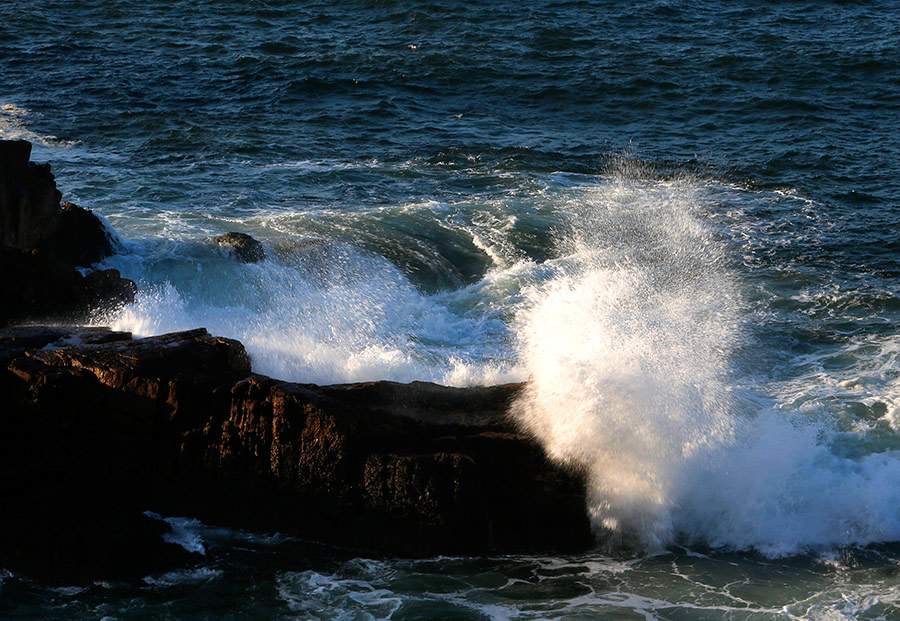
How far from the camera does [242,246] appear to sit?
46.3 ft

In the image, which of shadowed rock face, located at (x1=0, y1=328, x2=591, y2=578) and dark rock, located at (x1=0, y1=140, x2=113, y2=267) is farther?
dark rock, located at (x1=0, y1=140, x2=113, y2=267)

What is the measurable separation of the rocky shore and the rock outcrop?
1.99 m

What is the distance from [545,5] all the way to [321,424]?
2253 cm

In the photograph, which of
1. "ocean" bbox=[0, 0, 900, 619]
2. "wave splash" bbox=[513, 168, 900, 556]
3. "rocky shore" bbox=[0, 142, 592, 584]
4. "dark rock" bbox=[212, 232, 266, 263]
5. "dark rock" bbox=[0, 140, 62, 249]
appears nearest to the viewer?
"rocky shore" bbox=[0, 142, 592, 584]

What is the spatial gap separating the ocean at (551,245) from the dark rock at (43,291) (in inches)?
14.1

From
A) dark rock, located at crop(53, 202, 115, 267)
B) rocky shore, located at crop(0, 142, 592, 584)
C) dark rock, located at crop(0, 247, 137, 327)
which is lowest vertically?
rocky shore, located at crop(0, 142, 592, 584)

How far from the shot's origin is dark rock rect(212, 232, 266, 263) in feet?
46.0

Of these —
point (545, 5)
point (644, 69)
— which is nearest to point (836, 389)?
point (644, 69)

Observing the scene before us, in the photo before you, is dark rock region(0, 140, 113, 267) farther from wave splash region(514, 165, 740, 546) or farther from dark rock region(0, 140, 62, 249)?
wave splash region(514, 165, 740, 546)

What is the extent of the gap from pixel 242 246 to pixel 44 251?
3.59 meters

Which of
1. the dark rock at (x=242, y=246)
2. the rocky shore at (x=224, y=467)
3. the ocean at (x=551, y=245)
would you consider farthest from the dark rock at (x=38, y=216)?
the rocky shore at (x=224, y=467)

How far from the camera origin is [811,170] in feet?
61.7

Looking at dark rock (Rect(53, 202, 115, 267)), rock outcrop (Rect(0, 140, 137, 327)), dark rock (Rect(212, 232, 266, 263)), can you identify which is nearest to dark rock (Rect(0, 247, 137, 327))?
rock outcrop (Rect(0, 140, 137, 327))

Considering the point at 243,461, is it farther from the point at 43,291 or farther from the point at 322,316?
the point at 322,316
